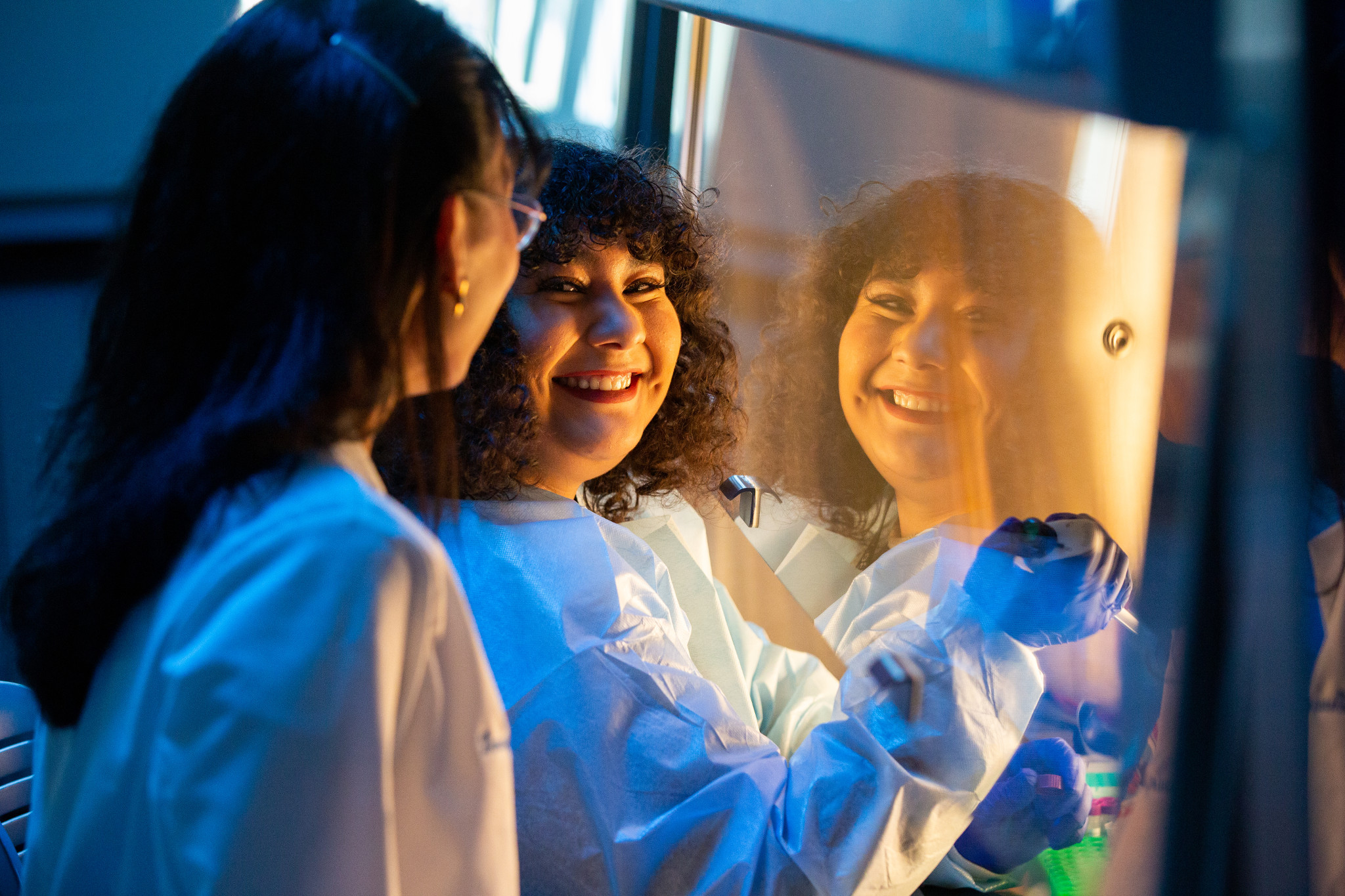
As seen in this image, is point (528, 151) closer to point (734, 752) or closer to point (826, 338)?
point (826, 338)

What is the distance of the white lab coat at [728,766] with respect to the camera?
0.87m

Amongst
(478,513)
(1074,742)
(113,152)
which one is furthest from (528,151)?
(113,152)

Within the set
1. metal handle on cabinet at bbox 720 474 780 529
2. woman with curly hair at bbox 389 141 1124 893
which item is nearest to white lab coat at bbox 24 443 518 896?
woman with curly hair at bbox 389 141 1124 893

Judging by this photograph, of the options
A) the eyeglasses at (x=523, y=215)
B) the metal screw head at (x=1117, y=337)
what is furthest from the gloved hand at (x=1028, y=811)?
the eyeglasses at (x=523, y=215)

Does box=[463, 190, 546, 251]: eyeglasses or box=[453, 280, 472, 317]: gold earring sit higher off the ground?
box=[463, 190, 546, 251]: eyeglasses

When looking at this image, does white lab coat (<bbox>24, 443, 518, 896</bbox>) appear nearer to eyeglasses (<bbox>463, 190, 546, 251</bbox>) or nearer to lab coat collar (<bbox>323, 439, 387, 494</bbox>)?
lab coat collar (<bbox>323, 439, 387, 494</bbox>)

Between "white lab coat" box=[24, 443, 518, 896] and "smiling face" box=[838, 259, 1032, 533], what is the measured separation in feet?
1.79

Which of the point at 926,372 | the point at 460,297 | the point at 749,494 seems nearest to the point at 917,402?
the point at 926,372

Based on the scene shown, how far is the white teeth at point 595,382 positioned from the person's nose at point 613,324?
39mm

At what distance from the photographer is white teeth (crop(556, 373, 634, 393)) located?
1093 mm

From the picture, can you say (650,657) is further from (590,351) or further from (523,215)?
(523,215)

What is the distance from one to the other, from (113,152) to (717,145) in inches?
42.9

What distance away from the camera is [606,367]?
1078 mm

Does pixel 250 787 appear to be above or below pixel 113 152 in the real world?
below
